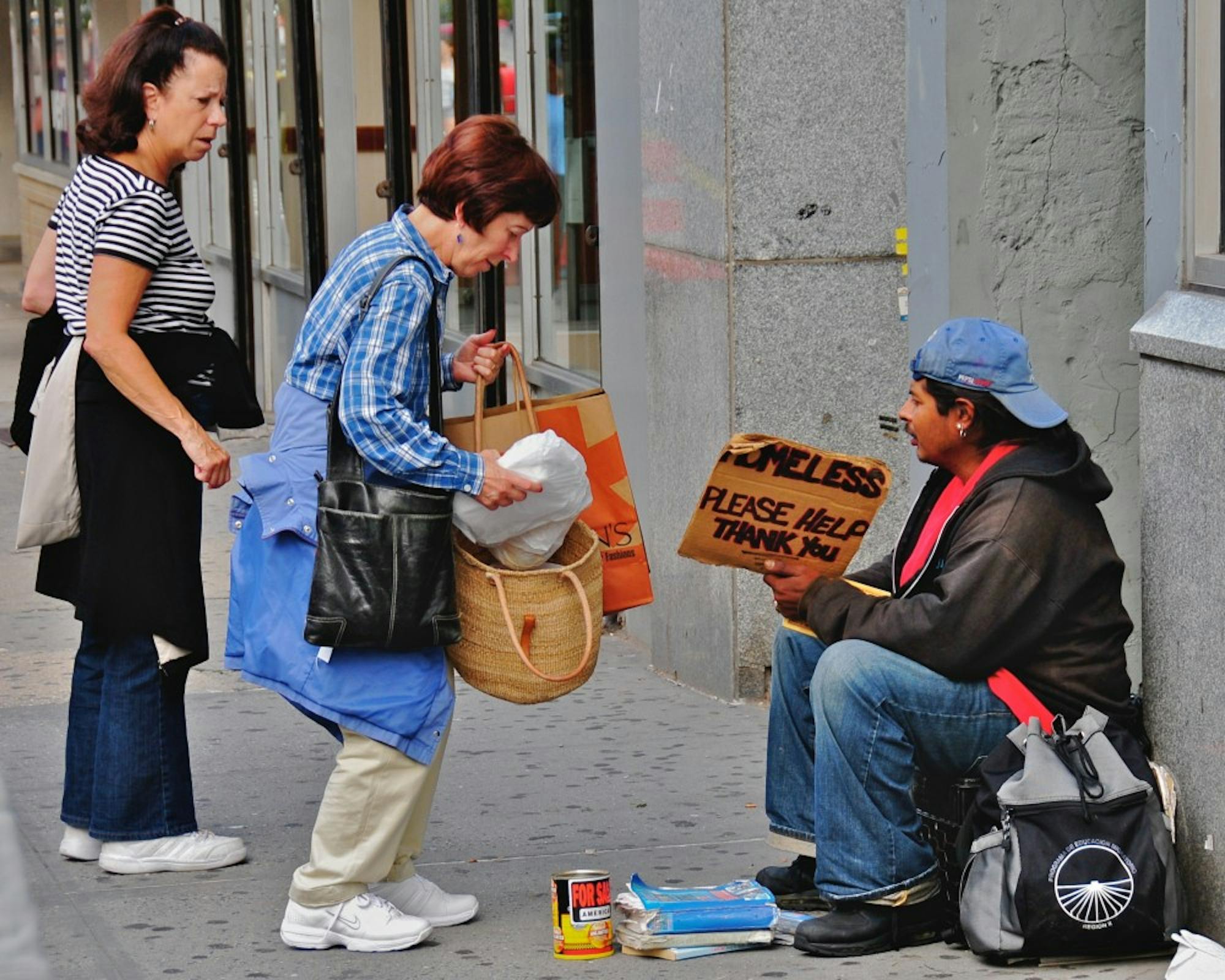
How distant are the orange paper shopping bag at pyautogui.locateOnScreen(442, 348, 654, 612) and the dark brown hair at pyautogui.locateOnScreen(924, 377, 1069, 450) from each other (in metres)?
0.69

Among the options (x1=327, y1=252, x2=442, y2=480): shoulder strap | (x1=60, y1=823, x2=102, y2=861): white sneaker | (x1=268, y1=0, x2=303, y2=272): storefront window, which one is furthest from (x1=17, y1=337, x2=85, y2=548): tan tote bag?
(x1=268, y1=0, x2=303, y2=272): storefront window

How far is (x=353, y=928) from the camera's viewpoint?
4277 millimetres

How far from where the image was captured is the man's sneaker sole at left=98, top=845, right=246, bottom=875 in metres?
4.85

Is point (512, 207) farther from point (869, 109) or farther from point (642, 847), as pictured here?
point (869, 109)

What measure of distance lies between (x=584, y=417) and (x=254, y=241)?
994 cm

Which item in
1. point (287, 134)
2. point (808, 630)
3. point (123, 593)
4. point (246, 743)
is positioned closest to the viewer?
point (808, 630)

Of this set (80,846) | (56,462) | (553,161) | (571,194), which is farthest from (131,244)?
(553,161)

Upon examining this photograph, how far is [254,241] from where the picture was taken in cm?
1404

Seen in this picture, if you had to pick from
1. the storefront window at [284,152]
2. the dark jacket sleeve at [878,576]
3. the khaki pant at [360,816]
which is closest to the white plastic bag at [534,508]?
the khaki pant at [360,816]

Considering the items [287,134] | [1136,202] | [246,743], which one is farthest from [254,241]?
[1136,202]

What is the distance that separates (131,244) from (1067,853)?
226cm

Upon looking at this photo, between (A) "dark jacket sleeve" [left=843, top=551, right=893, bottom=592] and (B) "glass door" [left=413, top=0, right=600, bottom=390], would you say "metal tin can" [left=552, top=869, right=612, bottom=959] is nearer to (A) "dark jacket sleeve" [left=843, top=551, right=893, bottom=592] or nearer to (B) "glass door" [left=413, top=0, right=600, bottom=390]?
(A) "dark jacket sleeve" [left=843, top=551, right=893, bottom=592]

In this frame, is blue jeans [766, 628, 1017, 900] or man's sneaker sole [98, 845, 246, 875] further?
man's sneaker sole [98, 845, 246, 875]

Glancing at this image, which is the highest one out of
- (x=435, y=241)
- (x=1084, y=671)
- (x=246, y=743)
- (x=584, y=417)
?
(x=435, y=241)
